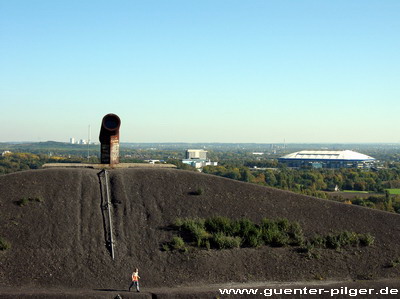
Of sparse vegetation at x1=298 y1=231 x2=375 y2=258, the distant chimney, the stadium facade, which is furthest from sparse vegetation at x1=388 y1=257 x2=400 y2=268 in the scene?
the stadium facade

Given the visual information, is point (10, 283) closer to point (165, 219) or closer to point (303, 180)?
point (165, 219)

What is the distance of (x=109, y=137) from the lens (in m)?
32.6

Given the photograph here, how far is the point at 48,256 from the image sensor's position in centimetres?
2392

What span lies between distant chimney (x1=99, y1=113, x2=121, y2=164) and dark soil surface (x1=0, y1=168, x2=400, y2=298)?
1.35m

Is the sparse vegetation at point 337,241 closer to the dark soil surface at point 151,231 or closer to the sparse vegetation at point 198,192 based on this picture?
the dark soil surface at point 151,231

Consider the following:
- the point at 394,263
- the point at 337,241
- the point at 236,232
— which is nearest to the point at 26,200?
the point at 236,232

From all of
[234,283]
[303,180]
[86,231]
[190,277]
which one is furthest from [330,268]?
[303,180]

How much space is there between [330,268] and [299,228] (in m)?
3.25

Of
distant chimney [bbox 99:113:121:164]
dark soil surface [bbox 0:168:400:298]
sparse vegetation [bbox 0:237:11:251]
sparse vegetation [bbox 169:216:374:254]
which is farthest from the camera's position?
distant chimney [bbox 99:113:121:164]

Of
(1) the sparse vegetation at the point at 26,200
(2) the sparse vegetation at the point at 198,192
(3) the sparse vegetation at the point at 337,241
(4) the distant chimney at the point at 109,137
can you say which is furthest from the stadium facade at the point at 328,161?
(1) the sparse vegetation at the point at 26,200

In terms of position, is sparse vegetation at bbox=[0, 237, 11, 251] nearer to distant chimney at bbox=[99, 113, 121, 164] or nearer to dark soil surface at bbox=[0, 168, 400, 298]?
dark soil surface at bbox=[0, 168, 400, 298]

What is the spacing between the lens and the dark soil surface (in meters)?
23.3

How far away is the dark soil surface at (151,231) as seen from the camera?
2327 centimetres

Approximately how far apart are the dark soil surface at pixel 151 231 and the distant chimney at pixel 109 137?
1349 mm
